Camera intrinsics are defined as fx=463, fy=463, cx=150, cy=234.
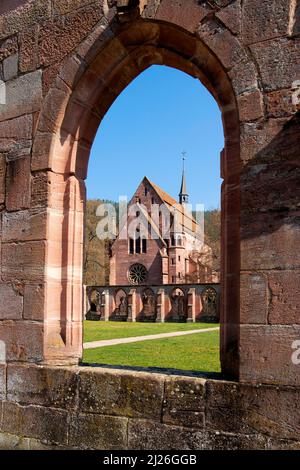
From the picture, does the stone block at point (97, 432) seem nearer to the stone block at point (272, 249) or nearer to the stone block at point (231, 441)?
the stone block at point (231, 441)

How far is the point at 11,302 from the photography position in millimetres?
4004

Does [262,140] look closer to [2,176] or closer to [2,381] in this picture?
[2,176]

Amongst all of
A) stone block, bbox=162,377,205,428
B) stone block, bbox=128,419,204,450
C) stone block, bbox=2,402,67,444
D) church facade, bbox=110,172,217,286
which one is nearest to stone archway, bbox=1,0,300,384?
stone block, bbox=162,377,205,428

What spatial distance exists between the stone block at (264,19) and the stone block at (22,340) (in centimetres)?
273

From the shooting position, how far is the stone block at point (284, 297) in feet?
9.39

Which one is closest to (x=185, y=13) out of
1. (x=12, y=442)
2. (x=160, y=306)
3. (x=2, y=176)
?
(x=2, y=176)

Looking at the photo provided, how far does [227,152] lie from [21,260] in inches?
77.3

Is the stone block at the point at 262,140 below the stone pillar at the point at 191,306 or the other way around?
the other way around

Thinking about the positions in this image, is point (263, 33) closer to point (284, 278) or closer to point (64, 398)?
point (284, 278)

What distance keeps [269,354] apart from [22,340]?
6.84 ft

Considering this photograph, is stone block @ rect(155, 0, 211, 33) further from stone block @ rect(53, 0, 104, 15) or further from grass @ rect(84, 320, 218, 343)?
grass @ rect(84, 320, 218, 343)

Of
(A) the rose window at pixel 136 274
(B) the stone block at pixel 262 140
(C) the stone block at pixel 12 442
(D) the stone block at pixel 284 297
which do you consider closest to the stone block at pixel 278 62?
(B) the stone block at pixel 262 140
